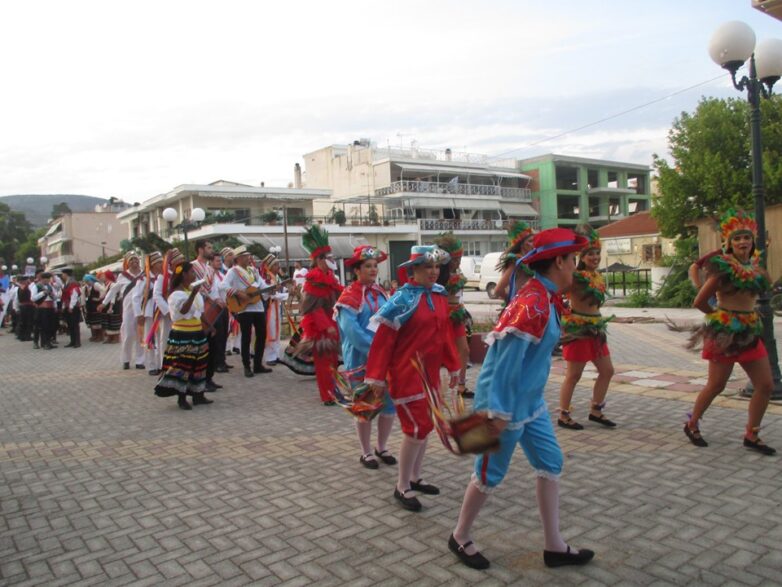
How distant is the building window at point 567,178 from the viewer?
63.8 meters

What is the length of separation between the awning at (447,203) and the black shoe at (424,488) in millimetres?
46398

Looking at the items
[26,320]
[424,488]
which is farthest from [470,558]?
[26,320]

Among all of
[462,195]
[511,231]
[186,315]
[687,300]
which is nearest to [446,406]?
[511,231]

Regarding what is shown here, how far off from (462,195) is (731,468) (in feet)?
167

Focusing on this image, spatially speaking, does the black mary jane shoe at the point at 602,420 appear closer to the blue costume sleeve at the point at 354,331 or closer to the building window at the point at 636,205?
the blue costume sleeve at the point at 354,331

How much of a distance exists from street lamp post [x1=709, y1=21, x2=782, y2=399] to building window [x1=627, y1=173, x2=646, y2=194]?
67061 mm

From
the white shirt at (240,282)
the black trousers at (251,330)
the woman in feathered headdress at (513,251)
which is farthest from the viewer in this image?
the black trousers at (251,330)

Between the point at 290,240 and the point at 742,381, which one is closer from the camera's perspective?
the point at 742,381

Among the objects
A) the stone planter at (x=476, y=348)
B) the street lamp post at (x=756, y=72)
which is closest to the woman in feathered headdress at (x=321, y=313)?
the stone planter at (x=476, y=348)

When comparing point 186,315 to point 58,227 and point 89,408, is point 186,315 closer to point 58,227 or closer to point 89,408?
point 89,408

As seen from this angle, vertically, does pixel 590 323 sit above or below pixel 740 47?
below

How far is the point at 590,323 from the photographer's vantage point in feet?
19.6

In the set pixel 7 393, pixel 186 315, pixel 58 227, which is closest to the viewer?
pixel 186 315

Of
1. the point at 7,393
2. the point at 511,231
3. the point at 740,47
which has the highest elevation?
the point at 740,47
